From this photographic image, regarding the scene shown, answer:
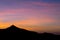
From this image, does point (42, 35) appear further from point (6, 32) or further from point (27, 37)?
point (6, 32)

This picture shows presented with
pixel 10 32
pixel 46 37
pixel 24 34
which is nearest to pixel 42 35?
pixel 46 37

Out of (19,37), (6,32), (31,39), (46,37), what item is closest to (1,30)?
(6,32)

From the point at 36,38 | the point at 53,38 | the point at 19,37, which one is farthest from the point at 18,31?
the point at 53,38

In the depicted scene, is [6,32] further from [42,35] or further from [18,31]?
[42,35]

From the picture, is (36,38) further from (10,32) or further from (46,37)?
(10,32)

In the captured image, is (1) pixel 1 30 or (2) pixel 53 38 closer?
(1) pixel 1 30

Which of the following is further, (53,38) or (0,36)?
(53,38)

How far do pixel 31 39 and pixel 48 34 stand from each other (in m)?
1.49

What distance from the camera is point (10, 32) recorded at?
54.6 ft

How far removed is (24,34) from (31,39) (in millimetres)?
946

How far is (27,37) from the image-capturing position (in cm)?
1730

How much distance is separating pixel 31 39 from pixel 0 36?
105 inches

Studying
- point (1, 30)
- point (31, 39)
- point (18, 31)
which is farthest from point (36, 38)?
point (1, 30)

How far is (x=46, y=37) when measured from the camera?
17328 millimetres
